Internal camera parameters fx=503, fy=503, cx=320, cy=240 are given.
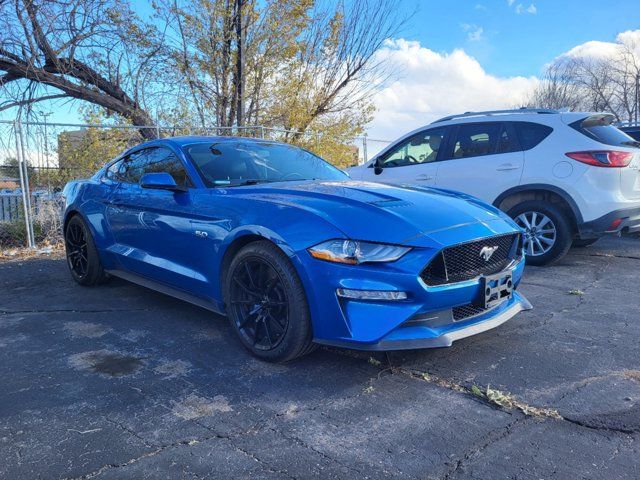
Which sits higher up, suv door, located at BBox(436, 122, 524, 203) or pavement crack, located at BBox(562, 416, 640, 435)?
suv door, located at BBox(436, 122, 524, 203)

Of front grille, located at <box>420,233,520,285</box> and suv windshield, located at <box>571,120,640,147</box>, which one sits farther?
suv windshield, located at <box>571,120,640,147</box>

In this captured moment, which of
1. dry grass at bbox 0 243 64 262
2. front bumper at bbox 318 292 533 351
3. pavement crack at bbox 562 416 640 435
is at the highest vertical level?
front bumper at bbox 318 292 533 351

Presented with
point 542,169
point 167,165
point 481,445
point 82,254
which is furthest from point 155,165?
point 542,169

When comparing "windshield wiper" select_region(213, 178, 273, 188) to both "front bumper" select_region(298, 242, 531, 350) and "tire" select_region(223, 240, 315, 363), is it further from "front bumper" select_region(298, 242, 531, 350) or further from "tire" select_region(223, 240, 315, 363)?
"front bumper" select_region(298, 242, 531, 350)

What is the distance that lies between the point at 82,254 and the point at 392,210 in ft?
12.6

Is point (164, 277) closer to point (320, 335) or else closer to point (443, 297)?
point (320, 335)

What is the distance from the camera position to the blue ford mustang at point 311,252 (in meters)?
2.83

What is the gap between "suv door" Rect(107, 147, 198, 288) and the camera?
3895 mm

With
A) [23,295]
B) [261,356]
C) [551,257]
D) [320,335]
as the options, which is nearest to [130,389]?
[261,356]

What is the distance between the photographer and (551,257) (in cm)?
602

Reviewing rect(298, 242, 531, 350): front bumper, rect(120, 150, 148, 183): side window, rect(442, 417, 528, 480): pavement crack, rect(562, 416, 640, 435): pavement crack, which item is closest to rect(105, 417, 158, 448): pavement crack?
rect(298, 242, 531, 350): front bumper

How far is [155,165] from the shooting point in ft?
15.1

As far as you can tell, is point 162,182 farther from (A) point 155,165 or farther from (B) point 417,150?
(B) point 417,150

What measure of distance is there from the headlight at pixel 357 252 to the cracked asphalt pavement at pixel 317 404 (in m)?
0.75
